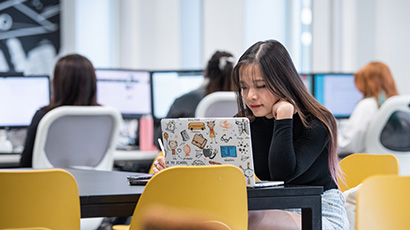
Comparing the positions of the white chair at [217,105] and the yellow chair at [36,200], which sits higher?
the white chair at [217,105]

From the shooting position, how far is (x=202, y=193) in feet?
5.24

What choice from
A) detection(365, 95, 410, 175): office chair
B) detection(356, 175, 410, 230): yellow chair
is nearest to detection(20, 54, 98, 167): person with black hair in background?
detection(365, 95, 410, 175): office chair

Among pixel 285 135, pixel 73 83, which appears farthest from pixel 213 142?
pixel 73 83

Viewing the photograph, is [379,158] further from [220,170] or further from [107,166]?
[107,166]

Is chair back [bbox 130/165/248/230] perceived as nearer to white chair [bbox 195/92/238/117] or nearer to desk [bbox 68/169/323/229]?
desk [bbox 68/169/323/229]

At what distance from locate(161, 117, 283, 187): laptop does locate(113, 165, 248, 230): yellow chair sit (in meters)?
0.11

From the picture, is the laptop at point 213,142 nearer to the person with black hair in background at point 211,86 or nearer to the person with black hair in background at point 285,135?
the person with black hair in background at point 285,135

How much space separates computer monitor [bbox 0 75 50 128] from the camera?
3.80m

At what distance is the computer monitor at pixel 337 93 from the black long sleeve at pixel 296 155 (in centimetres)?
257

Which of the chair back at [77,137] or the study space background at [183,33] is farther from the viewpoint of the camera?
the study space background at [183,33]

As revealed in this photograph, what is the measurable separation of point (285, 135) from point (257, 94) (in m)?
0.20

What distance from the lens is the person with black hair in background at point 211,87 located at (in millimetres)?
3779

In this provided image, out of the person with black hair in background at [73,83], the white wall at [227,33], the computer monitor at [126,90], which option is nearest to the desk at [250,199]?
the person with black hair in background at [73,83]

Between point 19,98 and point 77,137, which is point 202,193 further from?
point 19,98
